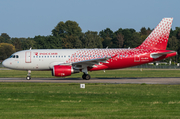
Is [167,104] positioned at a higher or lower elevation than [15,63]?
lower

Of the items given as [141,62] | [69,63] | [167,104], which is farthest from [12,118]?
[141,62]

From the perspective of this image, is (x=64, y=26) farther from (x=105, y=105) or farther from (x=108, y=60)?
(x=105, y=105)

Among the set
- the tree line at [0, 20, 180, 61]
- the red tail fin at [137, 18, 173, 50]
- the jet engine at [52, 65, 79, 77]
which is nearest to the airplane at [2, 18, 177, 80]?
the red tail fin at [137, 18, 173, 50]

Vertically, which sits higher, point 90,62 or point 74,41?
point 74,41

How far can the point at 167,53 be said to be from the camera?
3434 cm

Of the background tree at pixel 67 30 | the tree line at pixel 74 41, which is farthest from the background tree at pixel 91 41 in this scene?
the background tree at pixel 67 30

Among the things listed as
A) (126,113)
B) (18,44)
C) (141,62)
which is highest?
(18,44)

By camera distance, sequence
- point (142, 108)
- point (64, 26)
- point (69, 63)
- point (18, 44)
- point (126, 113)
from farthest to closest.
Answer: point (64, 26)
point (18, 44)
point (69, 63)
point (142, 108)
point (126, 113)

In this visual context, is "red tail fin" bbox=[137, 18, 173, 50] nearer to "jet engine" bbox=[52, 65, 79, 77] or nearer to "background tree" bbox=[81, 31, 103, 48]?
"jet engine" bbox=[52, 65, 79, 77]

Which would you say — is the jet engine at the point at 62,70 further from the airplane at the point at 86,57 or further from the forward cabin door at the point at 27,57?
the forward cabin door at the point at 27,57

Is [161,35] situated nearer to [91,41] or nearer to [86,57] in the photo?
[86,57]

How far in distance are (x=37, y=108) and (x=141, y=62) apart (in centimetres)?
2379

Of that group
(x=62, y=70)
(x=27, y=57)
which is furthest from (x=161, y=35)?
(x=27, y=57)

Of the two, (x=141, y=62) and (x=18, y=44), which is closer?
(x=141, y=62)
